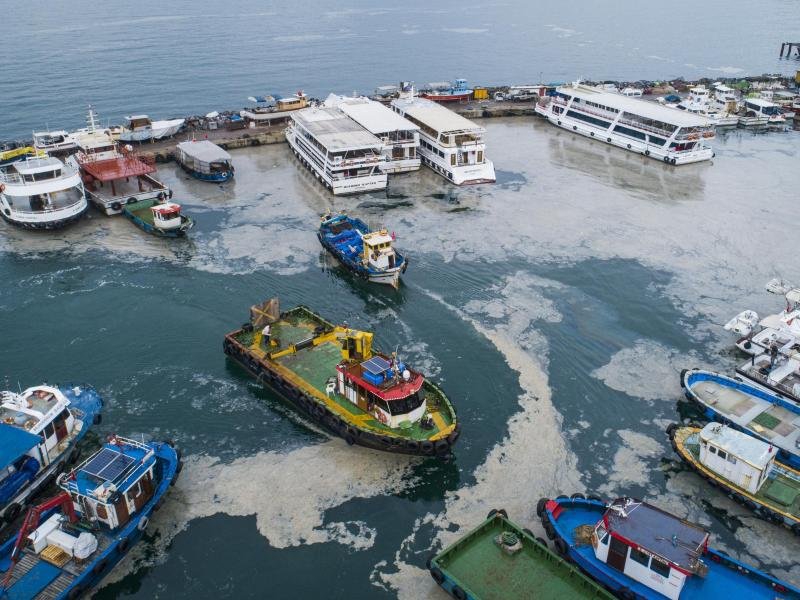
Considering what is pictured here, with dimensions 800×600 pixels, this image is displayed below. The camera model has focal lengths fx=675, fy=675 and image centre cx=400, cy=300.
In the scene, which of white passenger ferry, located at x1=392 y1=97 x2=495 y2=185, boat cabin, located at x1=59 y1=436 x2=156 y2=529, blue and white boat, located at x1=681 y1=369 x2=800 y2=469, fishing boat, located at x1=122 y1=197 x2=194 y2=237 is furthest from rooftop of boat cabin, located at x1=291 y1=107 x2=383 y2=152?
boat cabin, located at x1=59 y1=436 x2=156 y2=529

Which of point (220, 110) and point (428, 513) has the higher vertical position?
point (220, 110)

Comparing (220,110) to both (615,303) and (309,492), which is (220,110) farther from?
(309,492)

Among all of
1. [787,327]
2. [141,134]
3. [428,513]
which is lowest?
[428,513]

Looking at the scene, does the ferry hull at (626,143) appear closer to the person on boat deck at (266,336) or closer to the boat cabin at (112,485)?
the person on boat deck at (266,336)

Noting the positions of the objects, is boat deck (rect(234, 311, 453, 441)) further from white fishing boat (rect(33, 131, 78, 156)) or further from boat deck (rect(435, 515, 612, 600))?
white fishing boat (rect(33, 131, 78, 156))

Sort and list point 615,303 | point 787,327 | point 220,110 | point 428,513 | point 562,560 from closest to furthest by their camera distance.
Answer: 1. point 562,560
2. point 428,513
3. point 787,327
4. point 615,303
5. point 220,110

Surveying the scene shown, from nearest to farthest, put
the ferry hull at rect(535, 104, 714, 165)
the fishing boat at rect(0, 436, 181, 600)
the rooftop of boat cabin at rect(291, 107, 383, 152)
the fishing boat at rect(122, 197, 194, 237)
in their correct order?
the fishing boat at rect(0, 436, 181, 600)
the fishing boat at rect(122, 197, 194, 237)
the rooftop of boat cabin at rect(291, 107, 383, 152)
the ferry hull at rect(535, 104, 714, 165)

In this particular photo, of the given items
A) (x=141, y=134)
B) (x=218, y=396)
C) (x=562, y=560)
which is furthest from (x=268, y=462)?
(x=141, y=134)
